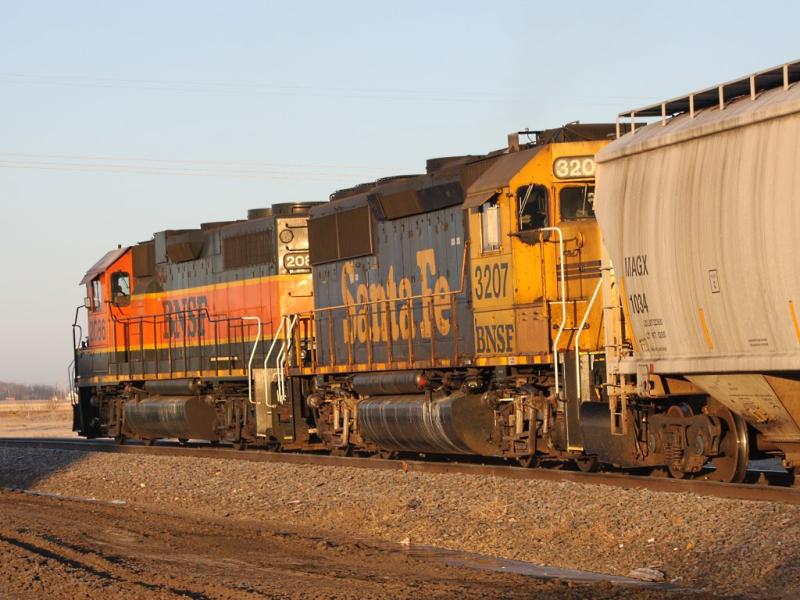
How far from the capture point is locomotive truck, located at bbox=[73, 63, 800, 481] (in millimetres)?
12977

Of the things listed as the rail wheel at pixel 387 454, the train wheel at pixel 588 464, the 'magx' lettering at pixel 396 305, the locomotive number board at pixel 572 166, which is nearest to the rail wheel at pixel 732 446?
the train wheel at pixel 588 464

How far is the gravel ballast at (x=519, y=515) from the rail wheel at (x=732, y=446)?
143 cm

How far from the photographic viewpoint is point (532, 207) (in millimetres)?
17953

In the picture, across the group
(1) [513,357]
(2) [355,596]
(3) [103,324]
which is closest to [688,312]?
(1) [513,357]

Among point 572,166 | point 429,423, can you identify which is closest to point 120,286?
point 429,423

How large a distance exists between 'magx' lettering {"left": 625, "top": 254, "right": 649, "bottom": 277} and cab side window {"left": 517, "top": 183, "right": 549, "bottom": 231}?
Answer: 10.1 feet

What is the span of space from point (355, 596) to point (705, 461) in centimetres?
651

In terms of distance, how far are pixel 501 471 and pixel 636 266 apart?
4114 mm

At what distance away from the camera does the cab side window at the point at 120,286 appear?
30.4m

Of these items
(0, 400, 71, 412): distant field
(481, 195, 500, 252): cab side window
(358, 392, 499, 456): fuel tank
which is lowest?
(0, 400, 71, 412): distant field

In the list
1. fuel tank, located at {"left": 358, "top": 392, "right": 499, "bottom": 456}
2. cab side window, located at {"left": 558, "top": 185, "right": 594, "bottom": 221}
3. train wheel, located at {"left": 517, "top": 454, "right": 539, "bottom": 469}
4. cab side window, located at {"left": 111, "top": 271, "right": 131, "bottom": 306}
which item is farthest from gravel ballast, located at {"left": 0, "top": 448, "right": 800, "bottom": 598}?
cab side window, located at {"left": 111, "top": 271, "right": 131, "bottom": 306}

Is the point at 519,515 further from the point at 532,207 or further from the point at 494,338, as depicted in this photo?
the point at 532,207

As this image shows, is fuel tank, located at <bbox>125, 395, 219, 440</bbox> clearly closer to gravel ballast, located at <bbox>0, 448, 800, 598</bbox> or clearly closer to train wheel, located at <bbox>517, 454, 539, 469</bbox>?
gravel ballast, located at <bbox>0, 448, 800, 598</bbox>

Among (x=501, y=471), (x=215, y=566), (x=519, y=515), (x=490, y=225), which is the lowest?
(x=215, y=566)
